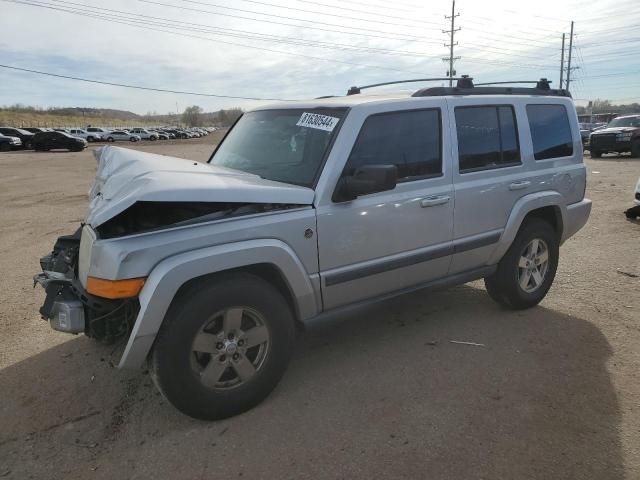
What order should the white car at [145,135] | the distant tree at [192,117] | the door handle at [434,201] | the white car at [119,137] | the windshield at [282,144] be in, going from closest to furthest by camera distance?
the windshield at [282,144], the door handle at [434,201], the white car at [119,137], the white car at [145,135], the distant tree at [192,117]

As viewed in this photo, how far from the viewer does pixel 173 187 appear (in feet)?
8.70

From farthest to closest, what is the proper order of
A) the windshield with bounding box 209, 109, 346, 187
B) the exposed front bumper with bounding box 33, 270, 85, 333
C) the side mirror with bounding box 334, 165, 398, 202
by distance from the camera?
the windshield with bounding box 209, 109, 346, 187
the side mirror with bounding box 334, 165, 398, 202
the exposed front bumper with bounding box 33, 270, 85, 333

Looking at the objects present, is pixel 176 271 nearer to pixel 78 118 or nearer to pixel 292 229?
pixel 292 229

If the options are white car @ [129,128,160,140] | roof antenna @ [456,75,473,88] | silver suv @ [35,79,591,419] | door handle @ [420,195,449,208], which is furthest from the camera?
white car @ [129,128,160,140]

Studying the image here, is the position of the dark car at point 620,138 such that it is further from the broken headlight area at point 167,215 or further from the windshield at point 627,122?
the broken headlight area at point 167,215

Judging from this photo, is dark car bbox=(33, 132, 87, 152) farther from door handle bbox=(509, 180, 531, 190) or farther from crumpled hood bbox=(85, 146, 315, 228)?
door handle bbox=(509, 180, 531, 190)

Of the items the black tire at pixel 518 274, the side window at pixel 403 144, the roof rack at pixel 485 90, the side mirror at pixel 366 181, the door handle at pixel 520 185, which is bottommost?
the black tire at pixel 518 274

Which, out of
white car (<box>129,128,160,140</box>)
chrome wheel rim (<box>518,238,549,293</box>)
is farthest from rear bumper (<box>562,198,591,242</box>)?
white car (<box>129,128,160,140</box>)

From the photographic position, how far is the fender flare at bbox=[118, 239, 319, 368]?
259 centimetres

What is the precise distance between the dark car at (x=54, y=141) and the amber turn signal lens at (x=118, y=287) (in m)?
38.6

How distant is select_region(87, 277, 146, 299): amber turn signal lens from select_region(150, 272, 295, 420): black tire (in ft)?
0.76

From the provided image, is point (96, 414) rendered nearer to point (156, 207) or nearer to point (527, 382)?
point (156, 207)

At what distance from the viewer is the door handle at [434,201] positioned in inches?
142

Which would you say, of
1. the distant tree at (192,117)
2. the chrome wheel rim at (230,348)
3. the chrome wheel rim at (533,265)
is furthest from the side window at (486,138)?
the distant tree at (192,117)
